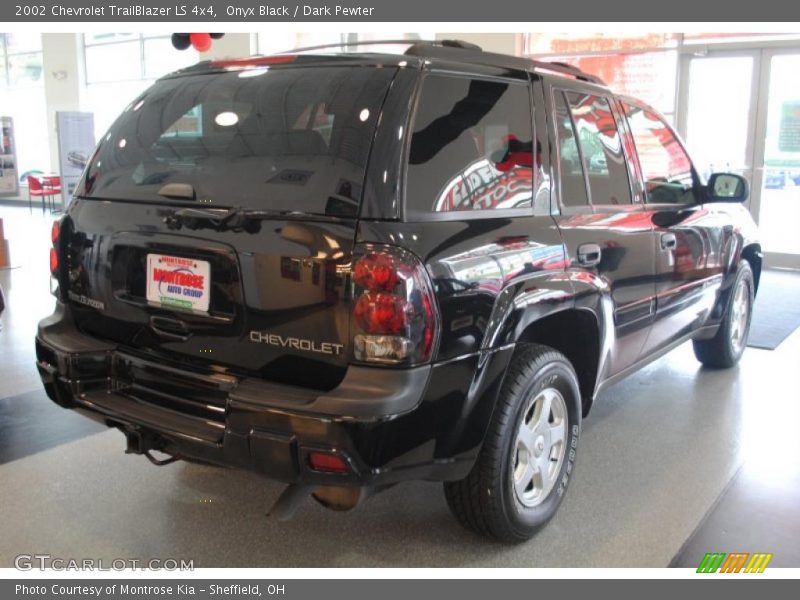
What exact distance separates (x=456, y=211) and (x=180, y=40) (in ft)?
19.7

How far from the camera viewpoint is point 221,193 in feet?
7.27

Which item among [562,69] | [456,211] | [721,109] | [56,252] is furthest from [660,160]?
[721,109]

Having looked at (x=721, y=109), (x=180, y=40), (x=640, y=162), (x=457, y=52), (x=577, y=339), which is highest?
(x=180, y=40)

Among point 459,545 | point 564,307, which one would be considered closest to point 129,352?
point 459,545

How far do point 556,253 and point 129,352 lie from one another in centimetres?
144

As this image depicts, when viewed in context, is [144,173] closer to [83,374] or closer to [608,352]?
[83,374]

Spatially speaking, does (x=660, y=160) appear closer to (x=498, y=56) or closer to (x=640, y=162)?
(x=640, y=162)

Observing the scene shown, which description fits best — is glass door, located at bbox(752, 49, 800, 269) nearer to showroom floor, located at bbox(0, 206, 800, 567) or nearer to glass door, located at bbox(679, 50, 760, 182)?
glass door, located at bbox(679, 50, 760, 182)

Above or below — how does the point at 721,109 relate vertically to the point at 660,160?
above

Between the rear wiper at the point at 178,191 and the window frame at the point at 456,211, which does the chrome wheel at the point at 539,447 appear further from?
the rear wiper at the point at 178,191

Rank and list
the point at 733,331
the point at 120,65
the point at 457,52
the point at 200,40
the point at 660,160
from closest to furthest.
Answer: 1. the point at 457,52
2. the point at 660,160
3. the point at 733,331
4. the point at 200,40
5. the point at 120,65

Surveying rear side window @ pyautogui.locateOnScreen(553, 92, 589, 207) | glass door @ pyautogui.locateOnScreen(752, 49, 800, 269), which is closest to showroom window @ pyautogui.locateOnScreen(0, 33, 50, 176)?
glass door @ pyautogui.locateOnScreen(752, 49, 800, 269)

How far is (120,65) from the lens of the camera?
656 inches

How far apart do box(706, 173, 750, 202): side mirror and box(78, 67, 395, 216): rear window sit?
2365 millimetres
